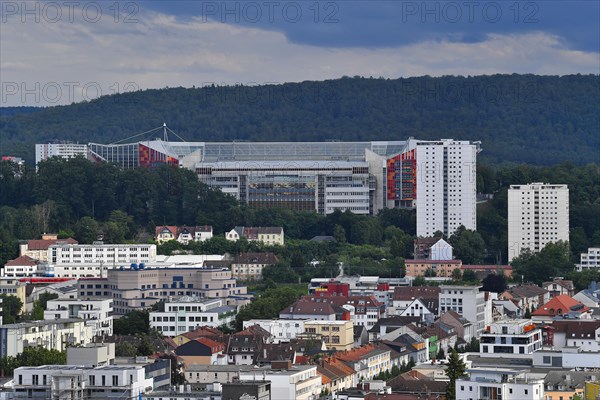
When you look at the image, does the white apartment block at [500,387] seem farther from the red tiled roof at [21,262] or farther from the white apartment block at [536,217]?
the white apartment block at [536,217]

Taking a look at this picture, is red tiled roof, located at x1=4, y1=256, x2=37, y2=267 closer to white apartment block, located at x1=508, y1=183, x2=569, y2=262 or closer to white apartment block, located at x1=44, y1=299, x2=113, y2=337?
white apartment block, located at x1=44, y1=299, x2=113, y2=337

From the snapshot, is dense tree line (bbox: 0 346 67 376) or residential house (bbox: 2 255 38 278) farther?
residential house (bbox: 2 255 38 278)

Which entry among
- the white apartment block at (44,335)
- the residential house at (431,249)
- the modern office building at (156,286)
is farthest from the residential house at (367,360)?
the residential house at (431,249)

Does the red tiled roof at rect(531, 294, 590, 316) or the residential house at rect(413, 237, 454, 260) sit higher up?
the residential house at rect(413, 237, 454, 260)

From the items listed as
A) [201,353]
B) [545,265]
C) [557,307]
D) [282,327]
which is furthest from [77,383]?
[545,265]

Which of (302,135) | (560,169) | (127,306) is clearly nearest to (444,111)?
(302,135)

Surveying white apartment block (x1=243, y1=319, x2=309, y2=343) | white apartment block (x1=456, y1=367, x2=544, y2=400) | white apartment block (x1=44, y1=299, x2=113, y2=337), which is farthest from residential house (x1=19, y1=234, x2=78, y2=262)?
white apartment block (x1=456, y1=367, x2=544, y2=400)
